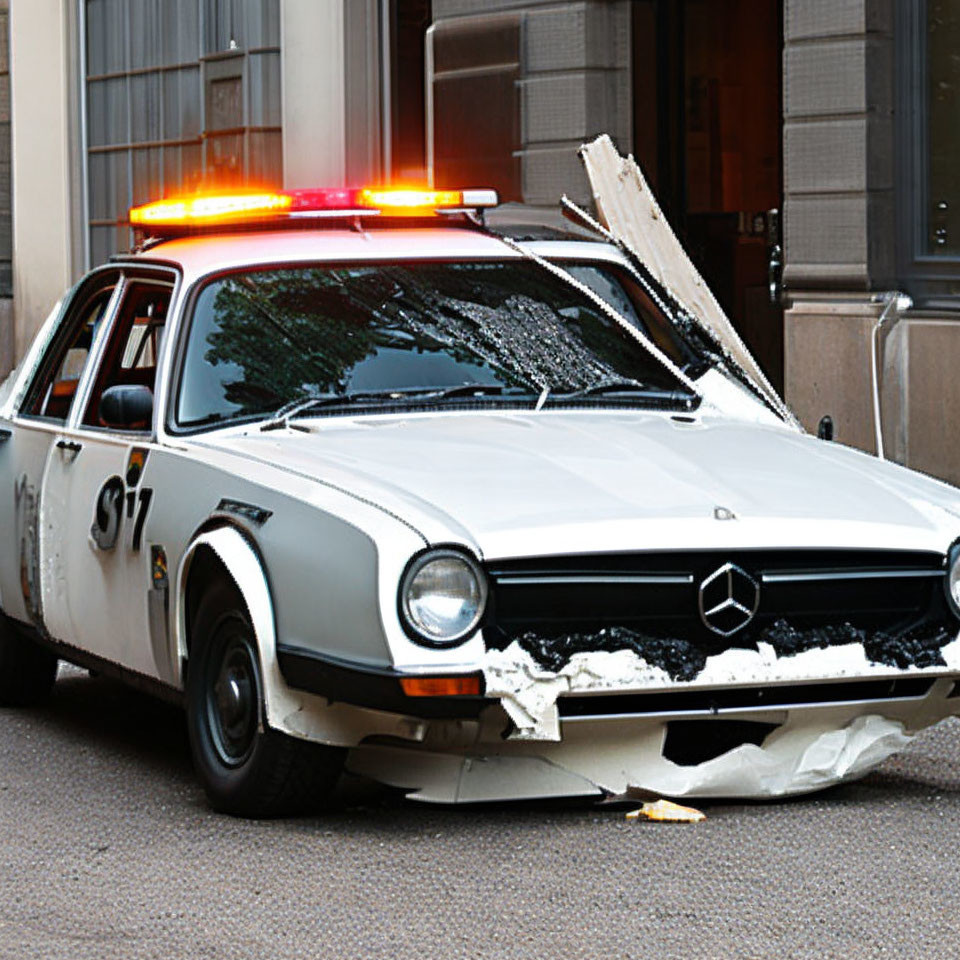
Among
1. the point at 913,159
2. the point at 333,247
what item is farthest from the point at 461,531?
the point at 913,159

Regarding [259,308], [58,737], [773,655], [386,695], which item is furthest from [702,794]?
[58,737]

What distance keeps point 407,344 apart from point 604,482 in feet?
3.87

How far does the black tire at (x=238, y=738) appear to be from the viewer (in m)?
6.25

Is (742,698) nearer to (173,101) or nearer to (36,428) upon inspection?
(36,428)

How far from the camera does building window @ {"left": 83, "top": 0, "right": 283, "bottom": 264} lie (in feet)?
65.6

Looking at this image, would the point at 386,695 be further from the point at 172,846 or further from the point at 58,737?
the point at 58,737

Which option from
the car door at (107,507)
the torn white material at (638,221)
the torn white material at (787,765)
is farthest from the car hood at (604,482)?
the torn white material at (638,221)

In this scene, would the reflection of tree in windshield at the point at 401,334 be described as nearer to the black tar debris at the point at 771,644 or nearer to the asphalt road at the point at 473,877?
the asphalt road at the point at 473,877

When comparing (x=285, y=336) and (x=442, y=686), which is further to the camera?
(x=285, y=336)

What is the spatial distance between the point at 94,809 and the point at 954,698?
2.28 meters

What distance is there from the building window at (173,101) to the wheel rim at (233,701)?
44.7 feet

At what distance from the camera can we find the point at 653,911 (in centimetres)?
538

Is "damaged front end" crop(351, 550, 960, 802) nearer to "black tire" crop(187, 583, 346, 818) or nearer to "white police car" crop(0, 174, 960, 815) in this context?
"white police car" crop(0, 174, 960, 815)

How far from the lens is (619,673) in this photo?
595cm
